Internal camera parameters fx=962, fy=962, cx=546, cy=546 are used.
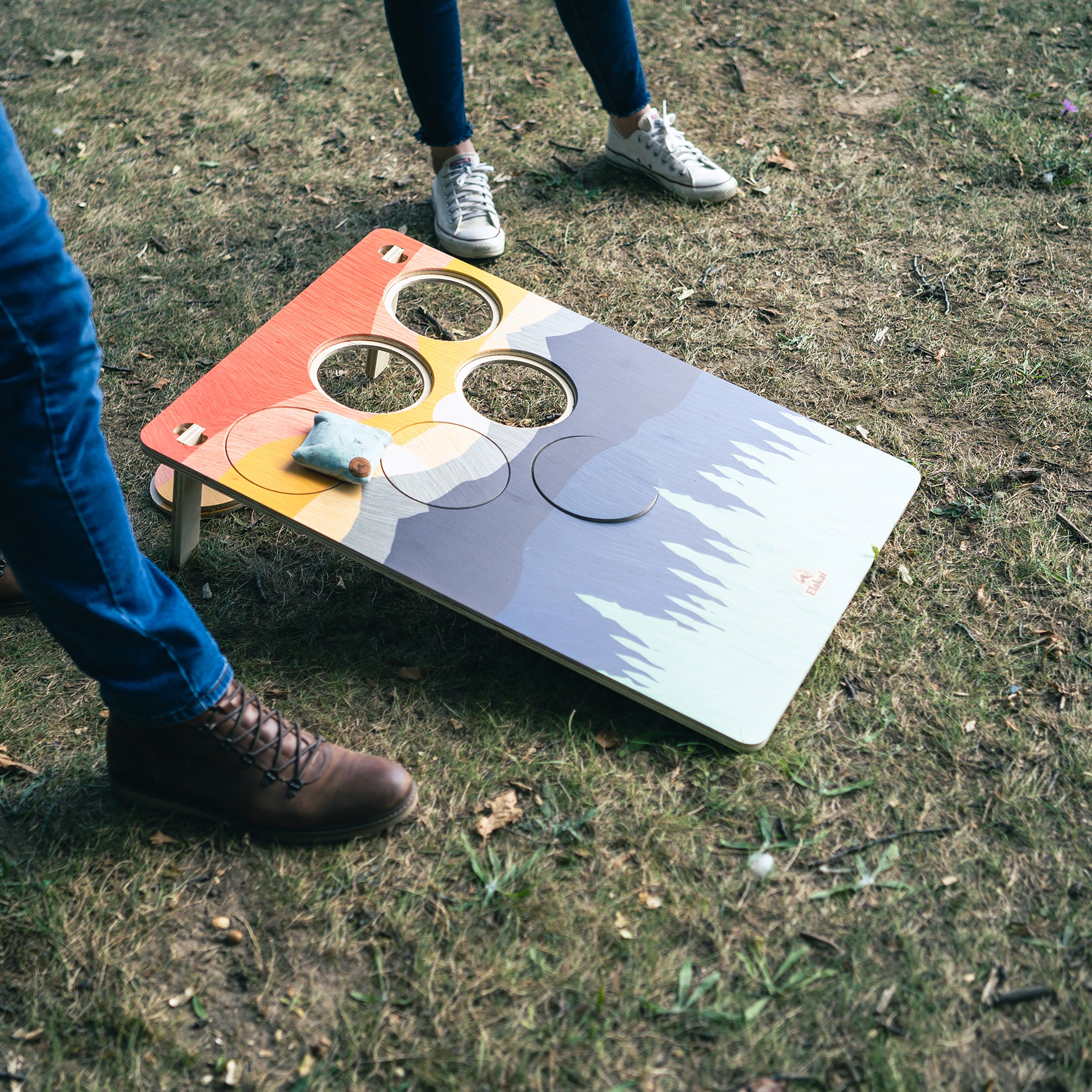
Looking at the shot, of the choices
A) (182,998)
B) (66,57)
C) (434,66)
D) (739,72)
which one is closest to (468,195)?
(434,66)

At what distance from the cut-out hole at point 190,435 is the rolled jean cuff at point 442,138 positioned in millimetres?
1199

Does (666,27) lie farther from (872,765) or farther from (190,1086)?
(190,1086)

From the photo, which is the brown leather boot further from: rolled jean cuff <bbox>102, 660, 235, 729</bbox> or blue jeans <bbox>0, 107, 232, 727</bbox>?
blue jeans <bbox>0, 107, 232, 727</bbox>

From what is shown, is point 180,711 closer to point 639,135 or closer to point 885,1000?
point 885,1000

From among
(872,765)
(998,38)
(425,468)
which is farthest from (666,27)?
(872,765)

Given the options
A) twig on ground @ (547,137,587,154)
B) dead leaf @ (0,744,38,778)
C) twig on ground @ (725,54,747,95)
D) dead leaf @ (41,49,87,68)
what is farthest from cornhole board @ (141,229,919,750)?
dead leaf @ (41,49,87,68)

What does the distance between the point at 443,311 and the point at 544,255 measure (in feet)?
1.14

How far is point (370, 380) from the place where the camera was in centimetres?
219

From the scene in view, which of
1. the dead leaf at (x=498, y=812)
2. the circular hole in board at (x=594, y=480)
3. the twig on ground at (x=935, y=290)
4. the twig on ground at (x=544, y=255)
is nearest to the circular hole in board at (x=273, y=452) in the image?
the circular hole in board at (x=594, y=480)

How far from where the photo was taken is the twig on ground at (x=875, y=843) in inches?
56.2

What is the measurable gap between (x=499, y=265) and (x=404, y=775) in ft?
5.03

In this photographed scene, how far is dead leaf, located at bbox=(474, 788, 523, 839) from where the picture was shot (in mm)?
1465

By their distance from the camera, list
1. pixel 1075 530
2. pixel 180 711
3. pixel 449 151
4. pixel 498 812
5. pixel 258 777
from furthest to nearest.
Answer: pixel 449 151 < pixel 1075 530 < pixel 498 812 < pixel 258 777 < pixel 180 711

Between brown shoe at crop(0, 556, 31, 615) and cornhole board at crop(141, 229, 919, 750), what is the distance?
27cm
